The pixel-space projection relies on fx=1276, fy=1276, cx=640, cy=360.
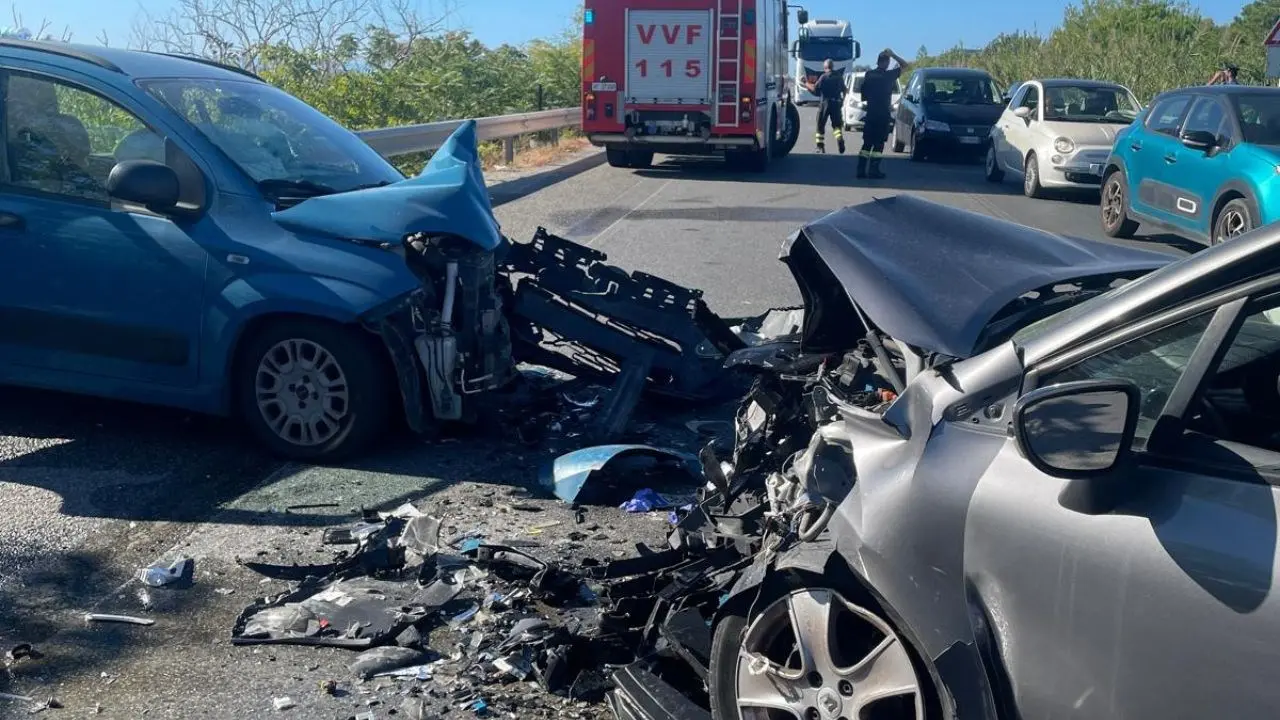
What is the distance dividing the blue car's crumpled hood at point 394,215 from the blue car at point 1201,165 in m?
7.74

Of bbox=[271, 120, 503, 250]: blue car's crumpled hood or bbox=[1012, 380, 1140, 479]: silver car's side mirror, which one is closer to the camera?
bbox=[1012, 380, 1140, 479]: silver car's side mirror

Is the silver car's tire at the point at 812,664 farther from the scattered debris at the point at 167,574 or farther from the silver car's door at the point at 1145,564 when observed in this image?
the scattered debris at the point at 167,574

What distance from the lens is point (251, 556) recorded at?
4.75m

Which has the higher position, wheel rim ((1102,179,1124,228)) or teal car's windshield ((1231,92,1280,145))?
teal car's windshield ((1231,92,1280,145))

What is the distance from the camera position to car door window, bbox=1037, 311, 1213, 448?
8.18 feet

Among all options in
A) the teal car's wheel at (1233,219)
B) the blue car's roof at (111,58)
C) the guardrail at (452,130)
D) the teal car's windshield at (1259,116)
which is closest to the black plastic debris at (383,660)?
the blue car's roof at (111,58)

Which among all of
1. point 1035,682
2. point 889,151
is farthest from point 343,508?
point 889,151

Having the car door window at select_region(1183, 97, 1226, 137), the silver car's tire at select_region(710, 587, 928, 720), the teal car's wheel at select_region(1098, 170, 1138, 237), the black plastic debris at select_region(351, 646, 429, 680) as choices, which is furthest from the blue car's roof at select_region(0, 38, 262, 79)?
the teal car's wheel at select_region(1098, 170, 1138, 237)

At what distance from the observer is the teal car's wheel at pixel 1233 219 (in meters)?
11.4

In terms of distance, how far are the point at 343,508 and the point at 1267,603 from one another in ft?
12.6

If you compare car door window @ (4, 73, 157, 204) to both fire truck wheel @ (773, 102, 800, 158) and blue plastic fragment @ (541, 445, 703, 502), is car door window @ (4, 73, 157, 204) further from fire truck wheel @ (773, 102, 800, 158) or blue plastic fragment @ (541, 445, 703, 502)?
fire truck wheel @ (773, 102, 800, 158)

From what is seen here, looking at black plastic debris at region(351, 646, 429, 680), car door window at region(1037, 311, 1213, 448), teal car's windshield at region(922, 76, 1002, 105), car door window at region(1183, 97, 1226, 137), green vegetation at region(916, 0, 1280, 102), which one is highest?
green vegetation at region(916, 0, 1280, 102)

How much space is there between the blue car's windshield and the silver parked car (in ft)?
11.4

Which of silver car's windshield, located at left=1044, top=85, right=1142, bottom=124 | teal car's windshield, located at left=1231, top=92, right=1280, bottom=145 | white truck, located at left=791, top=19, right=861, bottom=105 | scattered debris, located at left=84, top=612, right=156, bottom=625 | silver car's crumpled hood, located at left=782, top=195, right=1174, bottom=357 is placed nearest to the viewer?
silver car's crumpled hood, located at left=782, top=195, right=1174, bottom=357
